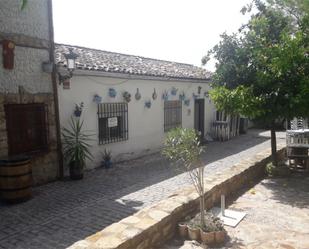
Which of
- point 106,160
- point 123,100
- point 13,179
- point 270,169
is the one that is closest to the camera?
point 13,179

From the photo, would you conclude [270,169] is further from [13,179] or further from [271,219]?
[13,179]

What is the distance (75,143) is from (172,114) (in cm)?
599

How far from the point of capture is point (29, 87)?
301 inches

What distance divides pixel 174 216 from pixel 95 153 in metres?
5.50

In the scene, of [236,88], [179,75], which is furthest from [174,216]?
[179,75]

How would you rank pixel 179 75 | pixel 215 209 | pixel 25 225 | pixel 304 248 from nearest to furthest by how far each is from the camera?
1. pixel 304 248
2. pixel 25 225
3. pixel 215 209
4. pixel 179 75

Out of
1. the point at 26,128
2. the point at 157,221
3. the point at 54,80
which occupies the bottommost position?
the point at 157,221

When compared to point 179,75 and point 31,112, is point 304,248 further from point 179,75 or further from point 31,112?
point 179,75

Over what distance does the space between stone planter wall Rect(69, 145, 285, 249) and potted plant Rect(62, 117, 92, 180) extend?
11.9 feet

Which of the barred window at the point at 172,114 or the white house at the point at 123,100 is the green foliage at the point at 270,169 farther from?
the barred window at the point at 172,114

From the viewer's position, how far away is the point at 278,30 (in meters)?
8.20

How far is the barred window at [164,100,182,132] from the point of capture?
43.7 feet

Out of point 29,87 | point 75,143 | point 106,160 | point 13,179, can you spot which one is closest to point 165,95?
point 106,160

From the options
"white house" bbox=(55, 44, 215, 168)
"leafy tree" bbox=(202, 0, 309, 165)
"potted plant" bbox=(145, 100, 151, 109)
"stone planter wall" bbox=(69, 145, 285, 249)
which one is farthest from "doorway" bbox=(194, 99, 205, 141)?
"stone planter wall" bbox=(69, 145, 285, 249)
